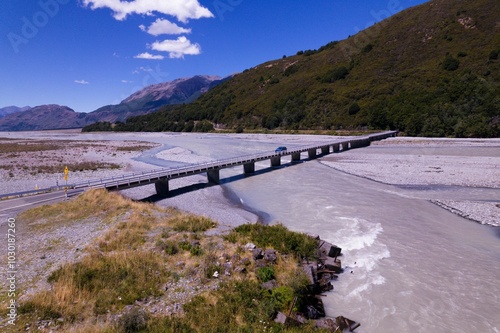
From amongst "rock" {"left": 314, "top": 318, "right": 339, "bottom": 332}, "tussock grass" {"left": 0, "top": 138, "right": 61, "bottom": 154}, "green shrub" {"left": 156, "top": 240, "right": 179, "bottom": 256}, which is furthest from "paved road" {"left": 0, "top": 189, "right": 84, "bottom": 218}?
"tussock grass" {"left": 0, "top": 138, "right": 61, "bottom": 154}

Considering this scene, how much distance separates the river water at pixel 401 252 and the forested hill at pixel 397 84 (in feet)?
187

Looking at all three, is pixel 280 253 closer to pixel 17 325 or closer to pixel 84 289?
pixel 84 289

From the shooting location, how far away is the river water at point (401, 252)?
11.2 meters

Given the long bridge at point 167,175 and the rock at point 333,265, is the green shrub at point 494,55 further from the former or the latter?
the rock at point 333,265

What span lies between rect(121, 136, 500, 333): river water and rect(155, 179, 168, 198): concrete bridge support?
6.75 m

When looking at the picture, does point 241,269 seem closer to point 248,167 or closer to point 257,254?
point 257,254

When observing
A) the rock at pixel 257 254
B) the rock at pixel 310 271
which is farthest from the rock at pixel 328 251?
the rock at pixel 257 254

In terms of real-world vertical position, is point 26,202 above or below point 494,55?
below

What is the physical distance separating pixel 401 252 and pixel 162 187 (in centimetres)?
2171

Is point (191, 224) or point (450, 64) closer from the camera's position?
point (191, 224)

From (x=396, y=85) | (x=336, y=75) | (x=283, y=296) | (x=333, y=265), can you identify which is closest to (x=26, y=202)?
(x=283, y=296)

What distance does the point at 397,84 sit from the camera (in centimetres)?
9519

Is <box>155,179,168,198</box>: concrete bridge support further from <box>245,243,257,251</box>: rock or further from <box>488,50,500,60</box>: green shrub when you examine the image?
<box>488,50,500,60</box>: green shrub

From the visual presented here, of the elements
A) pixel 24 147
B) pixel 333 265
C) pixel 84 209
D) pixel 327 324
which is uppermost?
pixel 24 147
